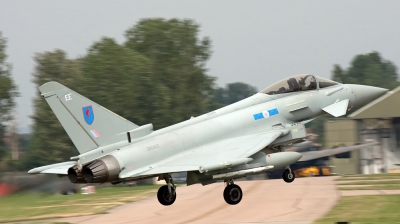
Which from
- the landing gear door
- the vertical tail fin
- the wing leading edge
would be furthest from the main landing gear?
the wing leading edge

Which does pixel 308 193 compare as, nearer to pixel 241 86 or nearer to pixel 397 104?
pixel 397 104

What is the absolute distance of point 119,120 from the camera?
65.8 ft

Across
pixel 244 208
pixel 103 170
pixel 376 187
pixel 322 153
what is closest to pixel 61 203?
pixel 244 208

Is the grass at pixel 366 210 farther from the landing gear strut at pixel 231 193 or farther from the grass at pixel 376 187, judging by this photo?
the landing gear strut at pixel 231 193

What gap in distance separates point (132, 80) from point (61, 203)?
30364 mm

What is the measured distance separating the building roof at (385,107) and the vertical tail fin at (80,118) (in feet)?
133

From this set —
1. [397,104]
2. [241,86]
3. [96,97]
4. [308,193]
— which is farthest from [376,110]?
[241,86]

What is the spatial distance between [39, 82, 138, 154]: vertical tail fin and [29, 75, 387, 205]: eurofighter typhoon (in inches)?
1.1

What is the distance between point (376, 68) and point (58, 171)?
137 meters

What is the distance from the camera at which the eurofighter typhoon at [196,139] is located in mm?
19453

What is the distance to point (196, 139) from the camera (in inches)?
813

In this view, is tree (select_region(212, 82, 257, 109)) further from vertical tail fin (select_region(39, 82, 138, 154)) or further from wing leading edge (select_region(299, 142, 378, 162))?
vertical tail fin (select_region(39, 82, 138, 154))

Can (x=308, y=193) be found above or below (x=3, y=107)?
below

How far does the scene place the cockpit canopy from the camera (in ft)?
74.6
